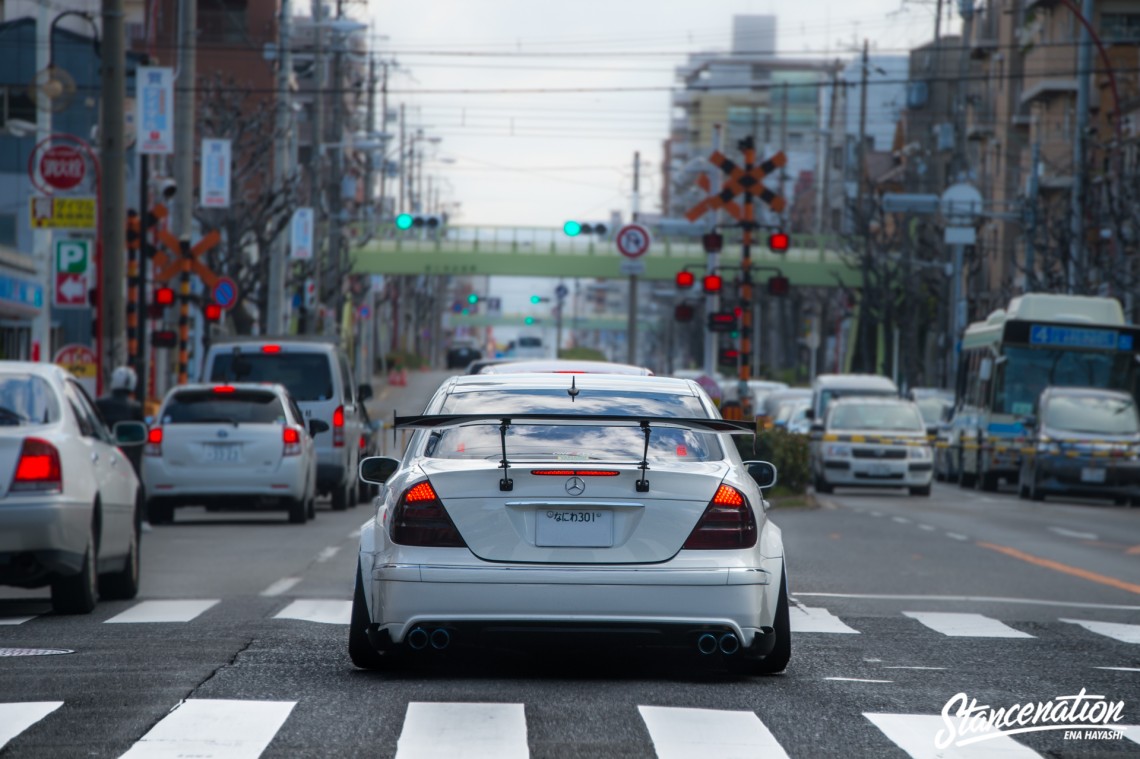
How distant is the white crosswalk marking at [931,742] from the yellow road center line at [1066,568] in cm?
868

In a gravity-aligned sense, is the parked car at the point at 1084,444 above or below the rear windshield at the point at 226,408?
below

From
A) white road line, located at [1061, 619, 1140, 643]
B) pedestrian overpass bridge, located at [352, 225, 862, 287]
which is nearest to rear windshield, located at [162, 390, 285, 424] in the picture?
white road line, located at [1061, 619, 1140, 643]

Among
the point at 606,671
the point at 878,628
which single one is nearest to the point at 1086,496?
the point at 878,628

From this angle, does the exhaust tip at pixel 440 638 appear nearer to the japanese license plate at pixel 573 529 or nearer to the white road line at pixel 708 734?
the japanese license plate at pixel 573 529

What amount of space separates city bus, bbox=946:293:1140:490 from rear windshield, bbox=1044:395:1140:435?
210 cm

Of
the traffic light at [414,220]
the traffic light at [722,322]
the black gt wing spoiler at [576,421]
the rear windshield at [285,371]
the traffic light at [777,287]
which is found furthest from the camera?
the traffic light at [414,220]

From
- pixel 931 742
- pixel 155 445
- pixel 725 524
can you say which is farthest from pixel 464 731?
pixel 155 445

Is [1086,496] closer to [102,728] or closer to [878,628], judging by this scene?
[878,628]

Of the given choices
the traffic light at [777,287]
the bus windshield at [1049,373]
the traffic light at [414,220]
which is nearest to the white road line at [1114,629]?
the traffic light at [777,287]

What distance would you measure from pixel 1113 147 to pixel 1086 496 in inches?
735


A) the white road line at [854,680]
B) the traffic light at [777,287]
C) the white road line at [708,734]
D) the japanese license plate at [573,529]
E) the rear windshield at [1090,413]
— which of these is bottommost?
the rear windshield at [1090,413]

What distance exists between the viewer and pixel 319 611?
42.1 ft

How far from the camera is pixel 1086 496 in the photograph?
4134 centimetres

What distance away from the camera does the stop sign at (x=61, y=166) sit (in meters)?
27.7
